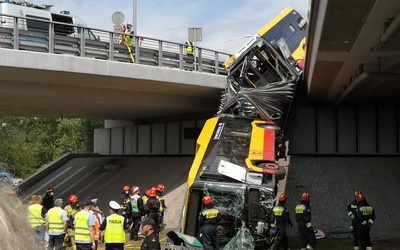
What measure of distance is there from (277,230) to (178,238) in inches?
188

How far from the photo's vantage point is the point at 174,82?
65.5 feet

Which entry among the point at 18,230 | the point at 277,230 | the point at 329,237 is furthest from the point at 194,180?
the point at 18,230

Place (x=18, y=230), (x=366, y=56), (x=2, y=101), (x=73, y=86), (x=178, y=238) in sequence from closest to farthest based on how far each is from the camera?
(x=18, y=230) < (x=178, y=238) < (x=366, y=56) < (x=73, y=86) < (x=2, y=101)

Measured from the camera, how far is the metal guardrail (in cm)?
1662

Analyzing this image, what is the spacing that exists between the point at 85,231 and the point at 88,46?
9.22 metres

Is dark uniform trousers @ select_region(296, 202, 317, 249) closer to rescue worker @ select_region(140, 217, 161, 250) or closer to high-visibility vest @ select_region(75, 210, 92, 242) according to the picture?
high-visibility vest @ select_region(75, 210, 92, 242)

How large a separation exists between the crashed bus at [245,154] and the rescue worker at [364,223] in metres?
2.33

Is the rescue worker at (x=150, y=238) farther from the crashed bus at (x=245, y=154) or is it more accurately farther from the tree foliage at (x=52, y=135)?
the tree foliage at (x=52, y=135)

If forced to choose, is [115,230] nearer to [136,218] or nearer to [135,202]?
[136,218]

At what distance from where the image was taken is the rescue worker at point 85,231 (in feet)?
34.1

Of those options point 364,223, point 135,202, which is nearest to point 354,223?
point 364,223

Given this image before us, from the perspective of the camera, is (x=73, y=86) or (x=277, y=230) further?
(x=73, y=86)

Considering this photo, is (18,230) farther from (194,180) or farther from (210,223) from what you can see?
(194,180)

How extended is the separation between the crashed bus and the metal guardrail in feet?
13.1
